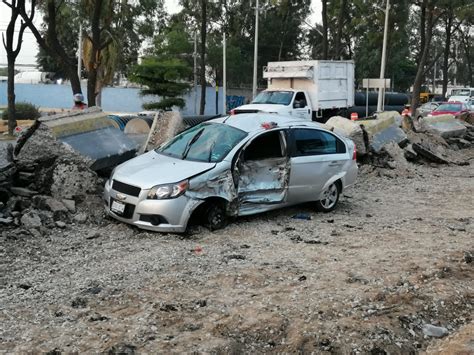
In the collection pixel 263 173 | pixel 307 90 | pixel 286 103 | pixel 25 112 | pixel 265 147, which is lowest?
pixel 25 112

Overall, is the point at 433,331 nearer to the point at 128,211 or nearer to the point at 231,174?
the point at 231,174

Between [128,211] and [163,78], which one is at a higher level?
[163,78]

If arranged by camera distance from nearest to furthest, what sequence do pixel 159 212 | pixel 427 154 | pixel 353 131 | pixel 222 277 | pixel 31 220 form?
pixel 222 277
pixel 159 212
pixel 31 220
pixel 353 131
pixel 427 154

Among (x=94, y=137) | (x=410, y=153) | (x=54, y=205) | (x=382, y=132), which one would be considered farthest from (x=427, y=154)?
(x=54, y=205)

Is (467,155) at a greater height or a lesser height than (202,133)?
lesser

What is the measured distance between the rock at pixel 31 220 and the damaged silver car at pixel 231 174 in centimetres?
93

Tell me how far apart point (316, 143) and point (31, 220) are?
14.6 ft

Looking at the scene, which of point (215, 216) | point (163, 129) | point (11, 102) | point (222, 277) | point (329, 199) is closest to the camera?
→ point (222, 277)

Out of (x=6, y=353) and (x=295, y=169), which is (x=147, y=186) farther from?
(x=6, y=353)

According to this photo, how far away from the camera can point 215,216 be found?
802 cm

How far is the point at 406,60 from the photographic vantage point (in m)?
71.9

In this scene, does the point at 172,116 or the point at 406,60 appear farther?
the point at 406,60

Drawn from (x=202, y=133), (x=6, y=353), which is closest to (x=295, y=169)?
(x=202, y=133)

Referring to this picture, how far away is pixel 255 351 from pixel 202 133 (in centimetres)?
494
